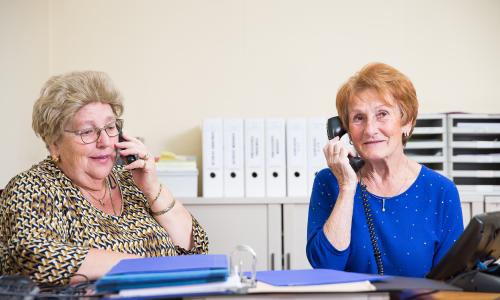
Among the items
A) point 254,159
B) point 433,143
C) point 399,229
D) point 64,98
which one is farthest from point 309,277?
point 433,143

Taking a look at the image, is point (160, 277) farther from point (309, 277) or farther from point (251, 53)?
point (251, 53)

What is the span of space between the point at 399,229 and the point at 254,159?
127cm

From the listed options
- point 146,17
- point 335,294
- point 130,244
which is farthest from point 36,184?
point 146,17

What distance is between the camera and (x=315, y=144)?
118 inches

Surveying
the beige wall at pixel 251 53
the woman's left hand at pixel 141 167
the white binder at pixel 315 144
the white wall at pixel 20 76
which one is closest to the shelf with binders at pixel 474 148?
the beige wall at pixel 251 53

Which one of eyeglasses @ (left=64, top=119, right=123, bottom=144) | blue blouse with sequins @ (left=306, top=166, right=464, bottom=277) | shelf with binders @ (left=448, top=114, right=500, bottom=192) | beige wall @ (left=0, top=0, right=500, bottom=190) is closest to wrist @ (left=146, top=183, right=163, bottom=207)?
eyeglasses @ (left=64, top=119, right=123, bottom=144)

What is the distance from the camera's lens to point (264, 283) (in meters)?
1.21

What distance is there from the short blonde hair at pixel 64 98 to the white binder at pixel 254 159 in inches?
45.7

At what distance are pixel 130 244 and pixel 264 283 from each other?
70 cm

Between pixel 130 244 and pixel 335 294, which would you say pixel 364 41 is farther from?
pixel 335 294

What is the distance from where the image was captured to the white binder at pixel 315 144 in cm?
300

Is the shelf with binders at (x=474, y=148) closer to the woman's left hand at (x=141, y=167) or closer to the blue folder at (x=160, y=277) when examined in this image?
the woman's left hand at (x=141, y=167)

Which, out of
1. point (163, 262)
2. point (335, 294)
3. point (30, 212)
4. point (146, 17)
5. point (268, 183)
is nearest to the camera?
point (335, 294)

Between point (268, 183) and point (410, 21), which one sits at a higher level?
point (410, 21)
